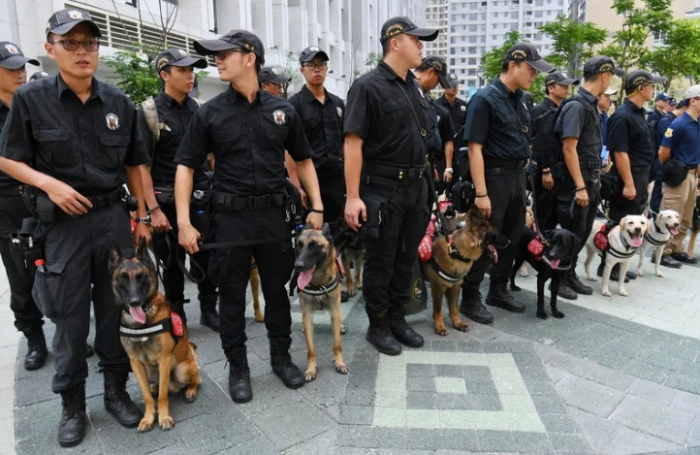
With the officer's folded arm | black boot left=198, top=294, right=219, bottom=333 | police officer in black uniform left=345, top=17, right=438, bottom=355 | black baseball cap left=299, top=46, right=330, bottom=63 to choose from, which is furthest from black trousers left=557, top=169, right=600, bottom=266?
the officer's folded arm

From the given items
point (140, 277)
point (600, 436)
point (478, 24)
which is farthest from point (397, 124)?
point (478, 24)

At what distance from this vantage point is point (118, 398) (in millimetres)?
3049

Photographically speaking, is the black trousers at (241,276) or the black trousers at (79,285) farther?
the black trousers at (241,276)

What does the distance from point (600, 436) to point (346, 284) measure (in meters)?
3.09

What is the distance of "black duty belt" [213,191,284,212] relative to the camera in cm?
312

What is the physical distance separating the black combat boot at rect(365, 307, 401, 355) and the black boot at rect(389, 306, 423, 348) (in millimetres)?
106

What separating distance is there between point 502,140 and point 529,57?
2.55ft

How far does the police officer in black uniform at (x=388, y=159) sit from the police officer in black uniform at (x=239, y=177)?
548 millimetres

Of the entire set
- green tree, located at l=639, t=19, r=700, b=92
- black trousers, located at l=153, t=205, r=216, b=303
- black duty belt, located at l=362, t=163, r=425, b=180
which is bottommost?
black trousers, located at l=153, t=205, r=216, b=303

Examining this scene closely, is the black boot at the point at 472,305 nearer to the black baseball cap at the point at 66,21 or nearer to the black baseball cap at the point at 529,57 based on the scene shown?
the black baseball cap at the point at 529,57

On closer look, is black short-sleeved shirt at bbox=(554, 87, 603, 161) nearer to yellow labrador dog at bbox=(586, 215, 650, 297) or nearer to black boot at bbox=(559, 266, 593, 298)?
yellow labrador dog at bbox=(586, 215, 650, 297)

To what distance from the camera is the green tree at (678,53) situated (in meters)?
A: 19.1

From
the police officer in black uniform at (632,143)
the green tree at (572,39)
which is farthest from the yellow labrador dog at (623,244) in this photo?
the green tree at (572,39)

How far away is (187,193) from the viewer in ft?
10.4
